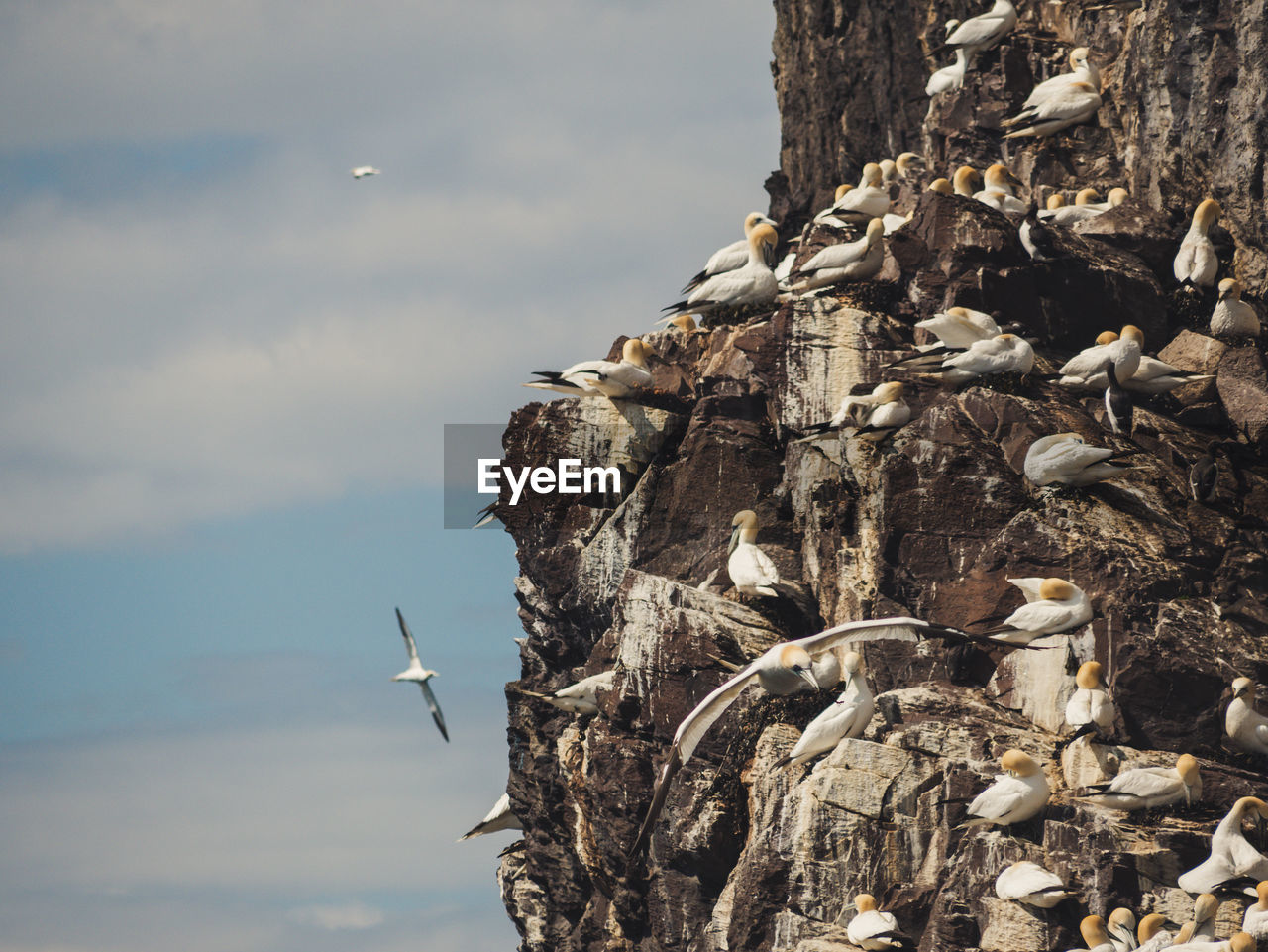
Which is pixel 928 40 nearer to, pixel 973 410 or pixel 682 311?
pixel 682 311

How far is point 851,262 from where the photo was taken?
67.2 ft

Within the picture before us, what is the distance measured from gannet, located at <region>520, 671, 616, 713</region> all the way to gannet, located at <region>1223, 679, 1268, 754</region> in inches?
302

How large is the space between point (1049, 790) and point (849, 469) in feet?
15.0

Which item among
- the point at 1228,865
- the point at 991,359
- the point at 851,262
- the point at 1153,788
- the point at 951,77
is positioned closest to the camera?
the point at 1228,865

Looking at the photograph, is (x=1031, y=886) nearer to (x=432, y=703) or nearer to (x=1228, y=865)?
(x=1228, y=865)

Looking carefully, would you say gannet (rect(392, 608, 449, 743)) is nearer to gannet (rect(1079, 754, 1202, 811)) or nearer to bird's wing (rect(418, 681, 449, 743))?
bird's wing (rect(418, 681, 449, 743))

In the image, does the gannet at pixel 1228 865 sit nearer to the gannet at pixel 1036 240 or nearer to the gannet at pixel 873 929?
the gannet at pixel 873 929

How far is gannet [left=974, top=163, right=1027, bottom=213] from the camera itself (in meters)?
22.1

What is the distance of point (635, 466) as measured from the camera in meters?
21.3

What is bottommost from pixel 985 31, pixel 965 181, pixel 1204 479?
pixel 1204 479

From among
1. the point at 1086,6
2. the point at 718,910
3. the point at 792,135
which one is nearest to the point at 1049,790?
the point at 718,910

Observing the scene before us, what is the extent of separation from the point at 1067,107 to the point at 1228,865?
12.6 metres

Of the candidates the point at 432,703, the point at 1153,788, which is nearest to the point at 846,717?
the point at 1153,788

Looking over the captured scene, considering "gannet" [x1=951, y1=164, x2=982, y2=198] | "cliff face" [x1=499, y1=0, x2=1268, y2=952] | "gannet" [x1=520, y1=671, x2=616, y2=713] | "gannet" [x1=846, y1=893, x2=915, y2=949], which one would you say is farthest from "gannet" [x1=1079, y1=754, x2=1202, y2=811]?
"gannet" [x1=951, y1=164, x2=982, y2=198]
